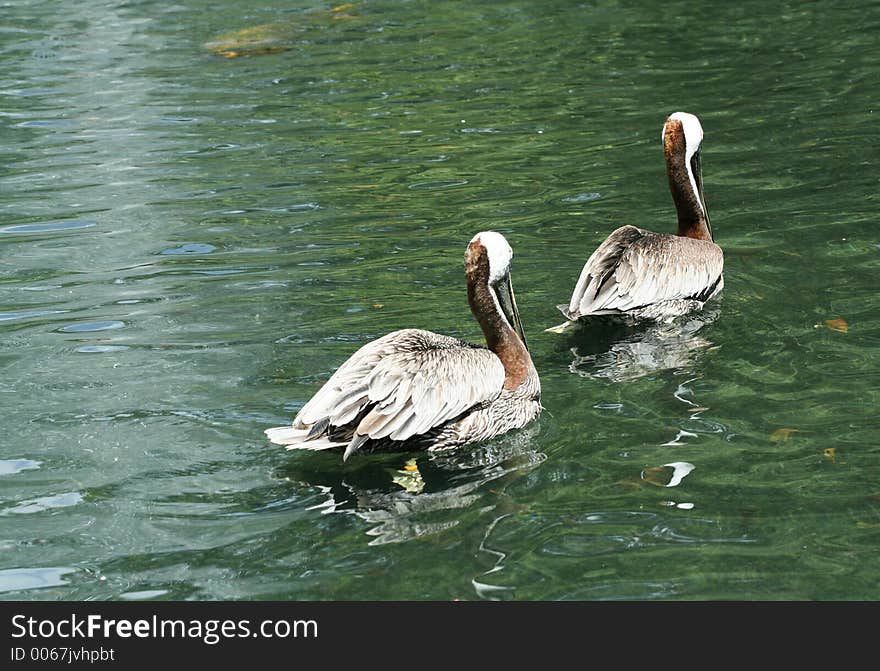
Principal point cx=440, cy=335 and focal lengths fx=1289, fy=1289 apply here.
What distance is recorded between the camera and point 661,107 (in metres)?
12.4

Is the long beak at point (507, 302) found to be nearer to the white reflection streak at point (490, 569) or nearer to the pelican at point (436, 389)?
the pelican at point (436, 389)

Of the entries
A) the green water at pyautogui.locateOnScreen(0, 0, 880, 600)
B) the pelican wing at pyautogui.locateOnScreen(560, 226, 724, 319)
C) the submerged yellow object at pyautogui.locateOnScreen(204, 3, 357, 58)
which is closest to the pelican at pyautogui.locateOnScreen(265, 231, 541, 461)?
the green water at pyautogui.locateOnScreen(0, 0, 880, 600)

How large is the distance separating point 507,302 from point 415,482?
1240mm

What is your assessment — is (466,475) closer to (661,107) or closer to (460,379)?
(460,379)

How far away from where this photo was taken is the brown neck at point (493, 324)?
6359mm

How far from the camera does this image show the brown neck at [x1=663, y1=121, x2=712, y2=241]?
327 inches

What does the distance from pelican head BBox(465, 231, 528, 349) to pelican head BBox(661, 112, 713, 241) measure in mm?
2235

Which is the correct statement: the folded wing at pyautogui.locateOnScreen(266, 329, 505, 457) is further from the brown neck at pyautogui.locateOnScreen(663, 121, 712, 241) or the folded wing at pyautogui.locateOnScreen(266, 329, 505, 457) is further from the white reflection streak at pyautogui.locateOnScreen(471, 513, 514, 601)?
the brown neck at pyautogui.locateOnScreen(663, 121, 712, 241)

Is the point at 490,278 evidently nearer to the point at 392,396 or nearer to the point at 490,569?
the point at 392,396

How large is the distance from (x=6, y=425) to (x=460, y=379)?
7.42 ft

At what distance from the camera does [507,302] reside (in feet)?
21.5

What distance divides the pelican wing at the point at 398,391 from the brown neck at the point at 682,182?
9.02 feet
